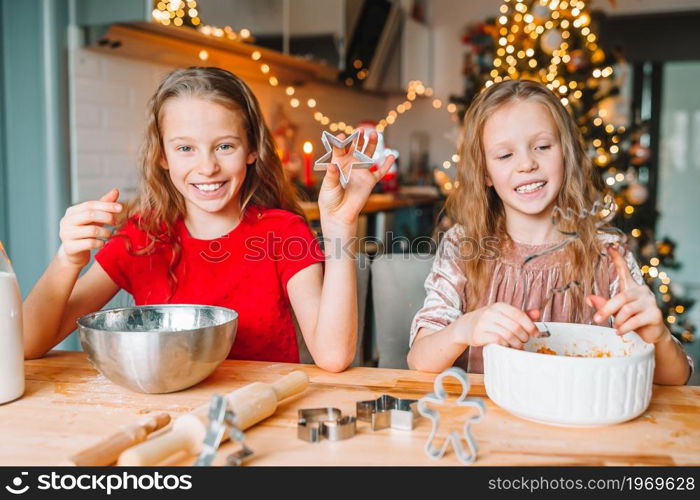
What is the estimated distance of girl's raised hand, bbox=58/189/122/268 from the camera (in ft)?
3.43

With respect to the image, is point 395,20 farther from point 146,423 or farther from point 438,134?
point 146,423

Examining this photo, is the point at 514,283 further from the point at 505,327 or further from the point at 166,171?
the point at 166,171

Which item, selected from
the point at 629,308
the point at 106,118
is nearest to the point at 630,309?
the point at 629,308

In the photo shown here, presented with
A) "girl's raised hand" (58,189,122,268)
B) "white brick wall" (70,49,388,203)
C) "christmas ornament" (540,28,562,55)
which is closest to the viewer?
"girl's raised hand" (58,189,122,268)

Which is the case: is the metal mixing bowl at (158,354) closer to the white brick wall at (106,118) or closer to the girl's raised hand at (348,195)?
the girl's raised hand at (348,195)

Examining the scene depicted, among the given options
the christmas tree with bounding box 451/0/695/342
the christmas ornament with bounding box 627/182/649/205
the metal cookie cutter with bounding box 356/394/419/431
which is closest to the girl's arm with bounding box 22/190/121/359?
the metal cookie cutter with bounding box 356/394/419/431

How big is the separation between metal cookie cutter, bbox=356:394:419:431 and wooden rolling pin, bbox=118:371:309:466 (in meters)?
0.11

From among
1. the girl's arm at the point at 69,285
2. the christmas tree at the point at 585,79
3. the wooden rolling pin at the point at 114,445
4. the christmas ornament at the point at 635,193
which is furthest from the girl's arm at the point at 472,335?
the christmas ornament at the point at 635,193

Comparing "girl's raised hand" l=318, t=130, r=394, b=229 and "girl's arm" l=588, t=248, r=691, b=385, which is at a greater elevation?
"girl's raised hand" l=318, t=130, r=394, b=229

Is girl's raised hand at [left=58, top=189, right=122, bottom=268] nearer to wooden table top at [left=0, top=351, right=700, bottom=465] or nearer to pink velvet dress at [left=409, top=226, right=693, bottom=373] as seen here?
wooden table top at [left=0, top=351, right=700, bottom=465]

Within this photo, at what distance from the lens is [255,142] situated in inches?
57.0

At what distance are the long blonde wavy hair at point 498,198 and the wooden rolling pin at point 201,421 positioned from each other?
2.01ft
